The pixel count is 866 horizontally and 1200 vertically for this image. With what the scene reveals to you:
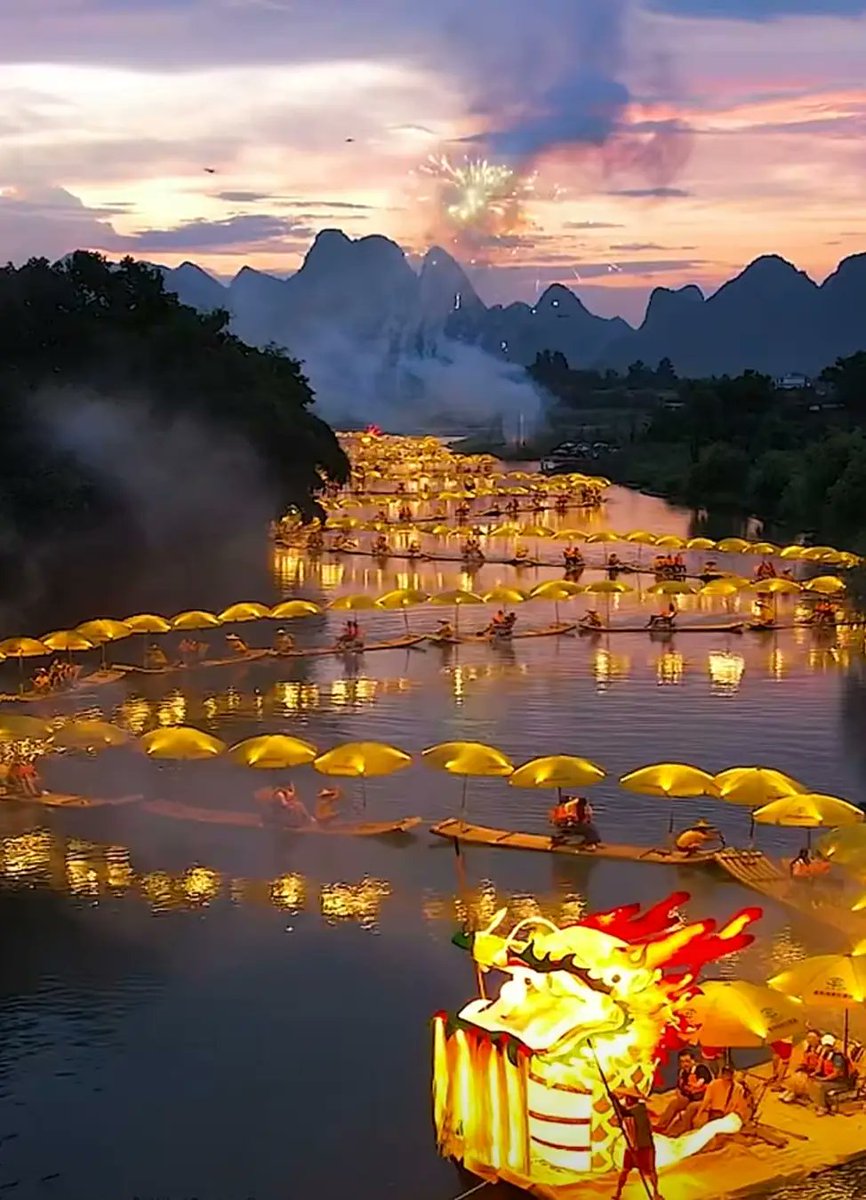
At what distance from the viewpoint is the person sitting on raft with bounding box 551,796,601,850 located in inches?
1303

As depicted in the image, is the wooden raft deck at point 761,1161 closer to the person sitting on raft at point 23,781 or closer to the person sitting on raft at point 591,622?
the person sitting on raft at point 23,781

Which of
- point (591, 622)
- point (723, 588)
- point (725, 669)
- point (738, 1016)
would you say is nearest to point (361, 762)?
point (738, 1016)

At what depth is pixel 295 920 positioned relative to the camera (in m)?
29.0

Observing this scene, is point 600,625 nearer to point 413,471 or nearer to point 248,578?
point 248,578

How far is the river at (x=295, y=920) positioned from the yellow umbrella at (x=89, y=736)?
2.94ft

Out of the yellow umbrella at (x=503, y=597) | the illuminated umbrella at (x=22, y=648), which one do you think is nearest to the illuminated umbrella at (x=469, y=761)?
the illuminated umbrella at (x=22, y=648)

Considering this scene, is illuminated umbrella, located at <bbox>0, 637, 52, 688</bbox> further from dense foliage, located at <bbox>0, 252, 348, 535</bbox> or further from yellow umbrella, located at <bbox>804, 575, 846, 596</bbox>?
yellow umbrella, located at <bbox>804, 575, 846, 596</bbox>

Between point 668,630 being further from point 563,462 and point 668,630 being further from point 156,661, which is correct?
point 563,462

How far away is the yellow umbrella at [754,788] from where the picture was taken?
1277 inches

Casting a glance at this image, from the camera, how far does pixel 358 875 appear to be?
3153 cm

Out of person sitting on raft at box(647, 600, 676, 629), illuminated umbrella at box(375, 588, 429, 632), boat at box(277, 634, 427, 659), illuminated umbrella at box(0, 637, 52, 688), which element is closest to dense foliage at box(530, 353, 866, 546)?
person sitting on raft at box(647, 600, 676, 629)

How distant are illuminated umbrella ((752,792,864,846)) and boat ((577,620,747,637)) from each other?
98.7 ft

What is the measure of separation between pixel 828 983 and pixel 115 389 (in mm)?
67849

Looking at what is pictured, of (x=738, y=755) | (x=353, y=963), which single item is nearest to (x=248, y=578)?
(x=738, y=755)
